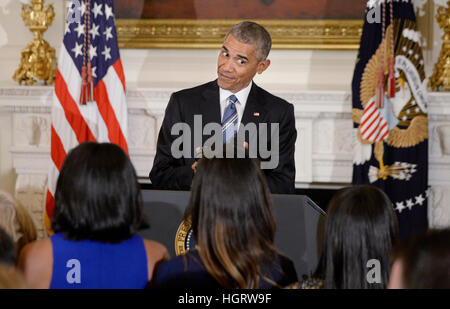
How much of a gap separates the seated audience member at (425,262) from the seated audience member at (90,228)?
36.4 inches

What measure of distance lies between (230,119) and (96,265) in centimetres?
176

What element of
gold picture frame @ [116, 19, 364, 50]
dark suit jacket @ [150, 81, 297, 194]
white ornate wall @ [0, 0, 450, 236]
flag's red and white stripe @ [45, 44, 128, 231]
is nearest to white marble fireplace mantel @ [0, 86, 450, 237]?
white ornate wall @ [0, 0, 450, 236]

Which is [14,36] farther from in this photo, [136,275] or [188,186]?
[136,275]

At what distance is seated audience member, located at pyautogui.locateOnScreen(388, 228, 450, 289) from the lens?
4.74 feet

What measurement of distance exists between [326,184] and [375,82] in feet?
3.23

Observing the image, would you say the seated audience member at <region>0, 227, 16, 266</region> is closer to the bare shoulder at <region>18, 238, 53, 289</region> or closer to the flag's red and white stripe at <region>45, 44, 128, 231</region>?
the bare shoulder at <region>18, 238, 53, 289</region>

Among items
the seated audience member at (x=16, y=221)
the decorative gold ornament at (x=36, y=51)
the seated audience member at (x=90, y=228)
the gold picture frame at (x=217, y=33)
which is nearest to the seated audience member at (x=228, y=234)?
the seated audience member at (x=90, y=228)

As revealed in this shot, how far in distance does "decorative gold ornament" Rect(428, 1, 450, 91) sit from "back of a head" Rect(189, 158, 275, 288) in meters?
3.30

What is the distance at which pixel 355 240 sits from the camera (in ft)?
6.96

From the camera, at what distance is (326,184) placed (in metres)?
5.45

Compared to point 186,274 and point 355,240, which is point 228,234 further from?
point 355,240

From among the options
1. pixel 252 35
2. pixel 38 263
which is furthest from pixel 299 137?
pixel 38 263

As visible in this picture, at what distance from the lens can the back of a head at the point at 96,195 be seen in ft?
6.82

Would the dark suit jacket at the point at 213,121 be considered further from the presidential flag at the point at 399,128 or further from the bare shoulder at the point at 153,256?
the presidential flag at the point at 399,128
